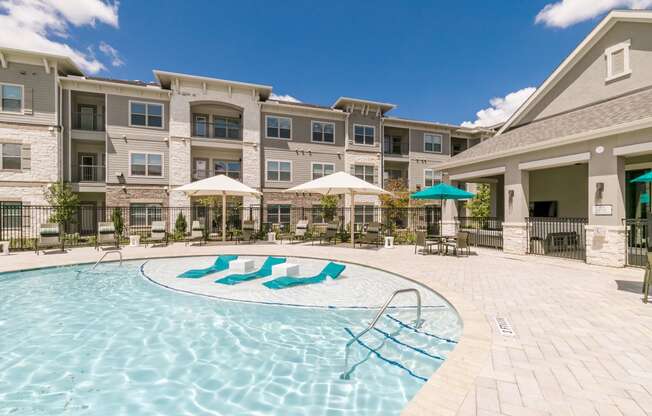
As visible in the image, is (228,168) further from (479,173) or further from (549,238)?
(549,238)

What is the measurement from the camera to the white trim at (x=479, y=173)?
12695 mm

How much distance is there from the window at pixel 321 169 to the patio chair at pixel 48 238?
1644 centimetres

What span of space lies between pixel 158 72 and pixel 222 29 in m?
5.54

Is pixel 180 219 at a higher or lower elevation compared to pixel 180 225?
higher

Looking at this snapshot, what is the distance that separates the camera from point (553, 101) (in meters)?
14.2

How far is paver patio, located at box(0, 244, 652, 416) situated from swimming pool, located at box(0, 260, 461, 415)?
24.7 inches

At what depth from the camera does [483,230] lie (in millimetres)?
14094

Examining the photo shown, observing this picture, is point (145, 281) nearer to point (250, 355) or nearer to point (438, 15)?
point (250, 355)

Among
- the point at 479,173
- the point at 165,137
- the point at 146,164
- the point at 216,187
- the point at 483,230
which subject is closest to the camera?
the point at 479,173

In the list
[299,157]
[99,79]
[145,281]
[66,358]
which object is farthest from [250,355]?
[99,79]

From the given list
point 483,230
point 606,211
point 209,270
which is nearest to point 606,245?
point 606,211

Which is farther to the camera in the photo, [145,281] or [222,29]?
[222,29]

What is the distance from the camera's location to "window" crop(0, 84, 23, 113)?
1717cm

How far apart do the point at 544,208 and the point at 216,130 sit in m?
22.7
